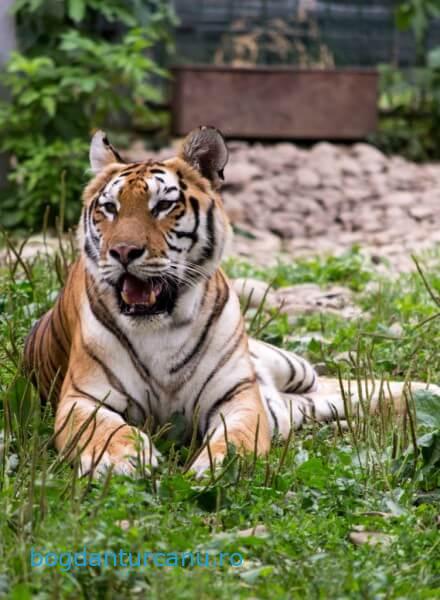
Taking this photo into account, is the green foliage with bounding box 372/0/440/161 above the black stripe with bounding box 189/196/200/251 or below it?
below

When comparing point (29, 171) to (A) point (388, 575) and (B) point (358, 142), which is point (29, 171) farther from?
(A) point (388, 575)

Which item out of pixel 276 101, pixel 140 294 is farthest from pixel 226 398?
pixel 276 101

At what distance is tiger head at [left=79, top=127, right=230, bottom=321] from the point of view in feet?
12.3

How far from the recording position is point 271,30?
458 inches

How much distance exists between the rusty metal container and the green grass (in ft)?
22.7

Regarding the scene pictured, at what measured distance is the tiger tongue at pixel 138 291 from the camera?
3.80 meters

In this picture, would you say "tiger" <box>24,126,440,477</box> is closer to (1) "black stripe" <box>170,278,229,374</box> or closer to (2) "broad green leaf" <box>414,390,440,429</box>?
(1) "black stripe" <box>170,278,229,374</box>

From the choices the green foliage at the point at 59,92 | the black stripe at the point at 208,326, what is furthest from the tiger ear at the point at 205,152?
the green foliage at the point at 59,92

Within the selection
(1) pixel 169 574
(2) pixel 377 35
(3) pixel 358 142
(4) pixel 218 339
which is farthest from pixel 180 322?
(2) pixel 377 35

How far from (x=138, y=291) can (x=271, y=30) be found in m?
8.24

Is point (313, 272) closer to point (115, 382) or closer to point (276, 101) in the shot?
point (115, 382)

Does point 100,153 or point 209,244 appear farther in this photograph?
point 100,153

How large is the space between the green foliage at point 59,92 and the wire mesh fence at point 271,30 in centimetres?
281

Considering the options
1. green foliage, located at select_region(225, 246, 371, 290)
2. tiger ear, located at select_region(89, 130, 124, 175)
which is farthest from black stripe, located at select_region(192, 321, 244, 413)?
green foliage, located at select_region(225, 246, 371, 290)
